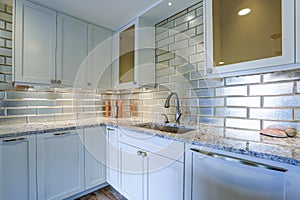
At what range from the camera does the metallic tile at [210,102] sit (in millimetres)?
1549

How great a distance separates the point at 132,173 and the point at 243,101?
1303mm

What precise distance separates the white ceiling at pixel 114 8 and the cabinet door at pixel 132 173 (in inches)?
62.5

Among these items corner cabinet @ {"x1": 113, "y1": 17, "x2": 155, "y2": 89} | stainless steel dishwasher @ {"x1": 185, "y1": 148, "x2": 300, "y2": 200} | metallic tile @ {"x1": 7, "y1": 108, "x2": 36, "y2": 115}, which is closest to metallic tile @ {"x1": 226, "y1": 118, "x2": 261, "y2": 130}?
stainless steel dishwasher @ {"x1": 185, "y1": 148, "x2": 300, "y2": 200}

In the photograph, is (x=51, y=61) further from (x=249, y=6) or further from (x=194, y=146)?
(x=249, y=6)

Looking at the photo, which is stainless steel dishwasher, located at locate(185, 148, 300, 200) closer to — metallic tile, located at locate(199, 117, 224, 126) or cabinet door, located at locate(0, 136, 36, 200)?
metallic tile, located at locate(199, 117, 224, 126)

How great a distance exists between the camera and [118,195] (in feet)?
6.31

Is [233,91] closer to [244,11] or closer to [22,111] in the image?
[244,11]

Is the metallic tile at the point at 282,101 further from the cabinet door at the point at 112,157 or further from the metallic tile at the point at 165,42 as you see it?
the cabinet door at the point at 112,157

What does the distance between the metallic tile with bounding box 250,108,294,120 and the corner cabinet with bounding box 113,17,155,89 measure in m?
1.22

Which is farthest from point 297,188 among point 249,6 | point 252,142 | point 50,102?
Result: point 50,102

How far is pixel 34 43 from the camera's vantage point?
1.74 metres

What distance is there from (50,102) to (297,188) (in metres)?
2.51

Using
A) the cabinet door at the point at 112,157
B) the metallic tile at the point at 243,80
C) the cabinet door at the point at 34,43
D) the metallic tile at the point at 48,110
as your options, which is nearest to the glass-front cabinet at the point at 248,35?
the metallic tile at the point at 243,80

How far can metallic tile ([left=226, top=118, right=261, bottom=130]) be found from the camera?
1.34 metres
